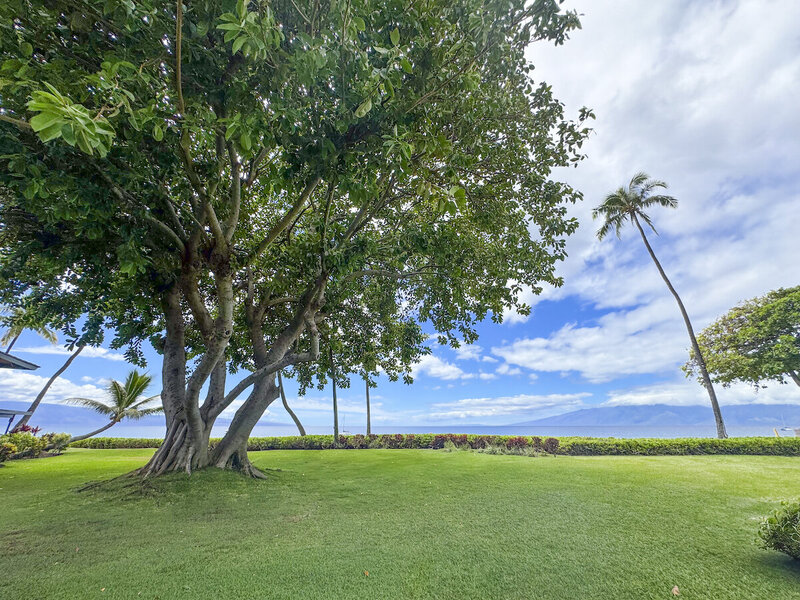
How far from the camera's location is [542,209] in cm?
Result: 794

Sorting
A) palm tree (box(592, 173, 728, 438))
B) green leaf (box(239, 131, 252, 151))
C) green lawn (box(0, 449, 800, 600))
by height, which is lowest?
green lawn (box(0, 449, 800, 600))

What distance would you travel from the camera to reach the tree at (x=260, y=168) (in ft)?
11.6

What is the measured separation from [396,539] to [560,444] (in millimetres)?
14584

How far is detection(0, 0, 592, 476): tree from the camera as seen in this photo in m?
3.55

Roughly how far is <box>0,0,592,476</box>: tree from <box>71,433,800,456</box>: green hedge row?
8.14 meters

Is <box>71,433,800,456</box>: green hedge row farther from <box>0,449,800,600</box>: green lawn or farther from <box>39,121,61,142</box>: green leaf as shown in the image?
<box>39,121,61,142</box>: green leaf

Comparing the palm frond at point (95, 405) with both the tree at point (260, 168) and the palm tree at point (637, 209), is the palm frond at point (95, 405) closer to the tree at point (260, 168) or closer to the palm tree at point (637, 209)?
the tree at point (260, 168)

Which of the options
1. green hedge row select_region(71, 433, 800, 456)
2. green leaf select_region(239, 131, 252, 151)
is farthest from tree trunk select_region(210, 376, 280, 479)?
green leaf select_region(239, 131, 252, 151)

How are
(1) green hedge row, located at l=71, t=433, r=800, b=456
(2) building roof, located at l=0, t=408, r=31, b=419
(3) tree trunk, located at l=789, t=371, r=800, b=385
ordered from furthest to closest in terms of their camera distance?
1. (3) tree trunk, located at l=789, t=371, r=800, b=385
2. (1) green hedge row, located at l=71, t=433, r=800, b=456
3. (2) building roof, located at l=0, t=408, r=31, b=419

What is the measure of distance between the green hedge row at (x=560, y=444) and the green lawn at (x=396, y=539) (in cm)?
795

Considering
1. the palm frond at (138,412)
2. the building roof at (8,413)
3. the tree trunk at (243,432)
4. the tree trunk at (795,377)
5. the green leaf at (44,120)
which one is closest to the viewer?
the green leaf at (44,120)

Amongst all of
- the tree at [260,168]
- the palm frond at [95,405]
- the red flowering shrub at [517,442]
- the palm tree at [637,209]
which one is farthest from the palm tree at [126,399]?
the palm tree at [637,209]

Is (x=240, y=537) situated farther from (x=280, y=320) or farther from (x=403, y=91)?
(x=280, y=320)

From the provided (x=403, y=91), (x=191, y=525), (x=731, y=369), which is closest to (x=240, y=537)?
(x=191, y=525)
